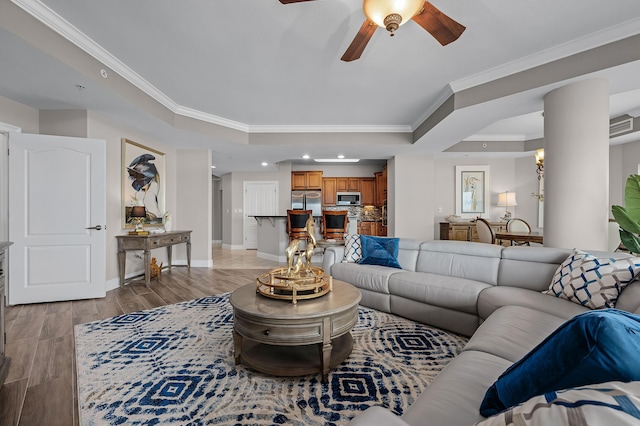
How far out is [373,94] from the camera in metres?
3.85

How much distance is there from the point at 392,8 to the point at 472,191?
6.47 m

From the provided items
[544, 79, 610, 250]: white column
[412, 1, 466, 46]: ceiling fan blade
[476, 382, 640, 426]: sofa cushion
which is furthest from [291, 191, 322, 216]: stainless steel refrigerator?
[476, 382, 640, 426]: sofa cushion

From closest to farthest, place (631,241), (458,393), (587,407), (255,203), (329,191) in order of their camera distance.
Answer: (587,407), (458,393), (631,241), (329,191), (255,203)

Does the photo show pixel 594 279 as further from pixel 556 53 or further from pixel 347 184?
pixel 347 184

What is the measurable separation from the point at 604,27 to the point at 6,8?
4.73 m

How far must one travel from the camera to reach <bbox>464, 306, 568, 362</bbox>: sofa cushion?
55.2 inches

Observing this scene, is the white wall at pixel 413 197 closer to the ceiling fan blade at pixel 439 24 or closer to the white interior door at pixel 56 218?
the ceiling fan blade at pixel 439 24

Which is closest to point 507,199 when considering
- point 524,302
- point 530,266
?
point 530,266

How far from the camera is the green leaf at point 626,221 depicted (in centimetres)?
235

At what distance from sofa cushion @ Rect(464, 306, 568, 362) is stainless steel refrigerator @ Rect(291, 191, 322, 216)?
675 centimetres

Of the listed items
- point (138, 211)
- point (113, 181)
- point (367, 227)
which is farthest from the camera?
point (367, 227)

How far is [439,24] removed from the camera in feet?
6.31

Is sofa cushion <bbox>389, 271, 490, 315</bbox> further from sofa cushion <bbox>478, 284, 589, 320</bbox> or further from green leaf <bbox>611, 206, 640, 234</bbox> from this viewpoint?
green leaf <bbox>611, 206, 640, 234</bbox>

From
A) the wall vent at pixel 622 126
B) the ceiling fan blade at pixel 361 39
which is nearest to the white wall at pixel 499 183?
the wall vent at pixel 622 126
